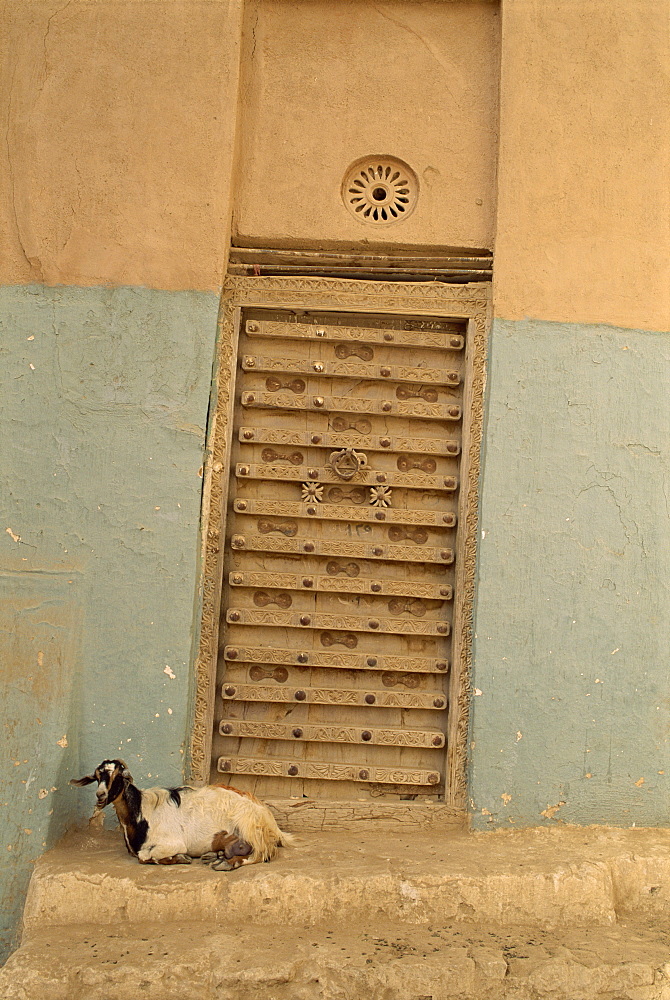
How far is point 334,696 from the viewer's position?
155 inches

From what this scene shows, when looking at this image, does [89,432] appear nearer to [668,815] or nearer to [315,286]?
[315,286]

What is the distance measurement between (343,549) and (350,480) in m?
0.32

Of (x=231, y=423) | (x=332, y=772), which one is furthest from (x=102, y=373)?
(x=332, y=772)

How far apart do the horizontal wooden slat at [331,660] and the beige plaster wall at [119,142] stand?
5.55 feet

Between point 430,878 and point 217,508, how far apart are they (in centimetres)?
180

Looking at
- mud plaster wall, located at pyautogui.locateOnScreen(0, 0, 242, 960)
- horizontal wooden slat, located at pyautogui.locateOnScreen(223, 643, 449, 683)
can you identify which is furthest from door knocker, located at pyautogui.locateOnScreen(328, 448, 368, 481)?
horizontal wooden slat, located at pyautogui.locateOnScreen(223, 643, 449, 683)

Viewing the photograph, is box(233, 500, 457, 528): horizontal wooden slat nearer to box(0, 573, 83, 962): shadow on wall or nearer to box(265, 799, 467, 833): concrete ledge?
box(0, 573, 83, 962): shadow on wall

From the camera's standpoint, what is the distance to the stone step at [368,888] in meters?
3.25

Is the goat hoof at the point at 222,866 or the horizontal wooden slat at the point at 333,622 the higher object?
the horizontal wooden slat at the point at 333,622

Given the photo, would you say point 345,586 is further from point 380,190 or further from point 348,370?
point 380,190

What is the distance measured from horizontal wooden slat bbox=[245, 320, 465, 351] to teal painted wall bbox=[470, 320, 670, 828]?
0.27m

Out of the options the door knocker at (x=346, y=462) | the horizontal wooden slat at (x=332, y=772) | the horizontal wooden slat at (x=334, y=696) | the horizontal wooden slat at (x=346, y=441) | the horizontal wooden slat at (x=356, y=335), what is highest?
the horizontal wooden slat at (x=356, y=335)

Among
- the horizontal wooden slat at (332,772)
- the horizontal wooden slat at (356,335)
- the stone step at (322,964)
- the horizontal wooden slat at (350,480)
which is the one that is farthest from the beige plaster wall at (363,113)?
the stone step at (322,964)

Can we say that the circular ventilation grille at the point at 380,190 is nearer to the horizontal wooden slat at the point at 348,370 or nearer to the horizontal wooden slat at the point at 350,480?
the horizontal wooden slat at the point at 348,370
